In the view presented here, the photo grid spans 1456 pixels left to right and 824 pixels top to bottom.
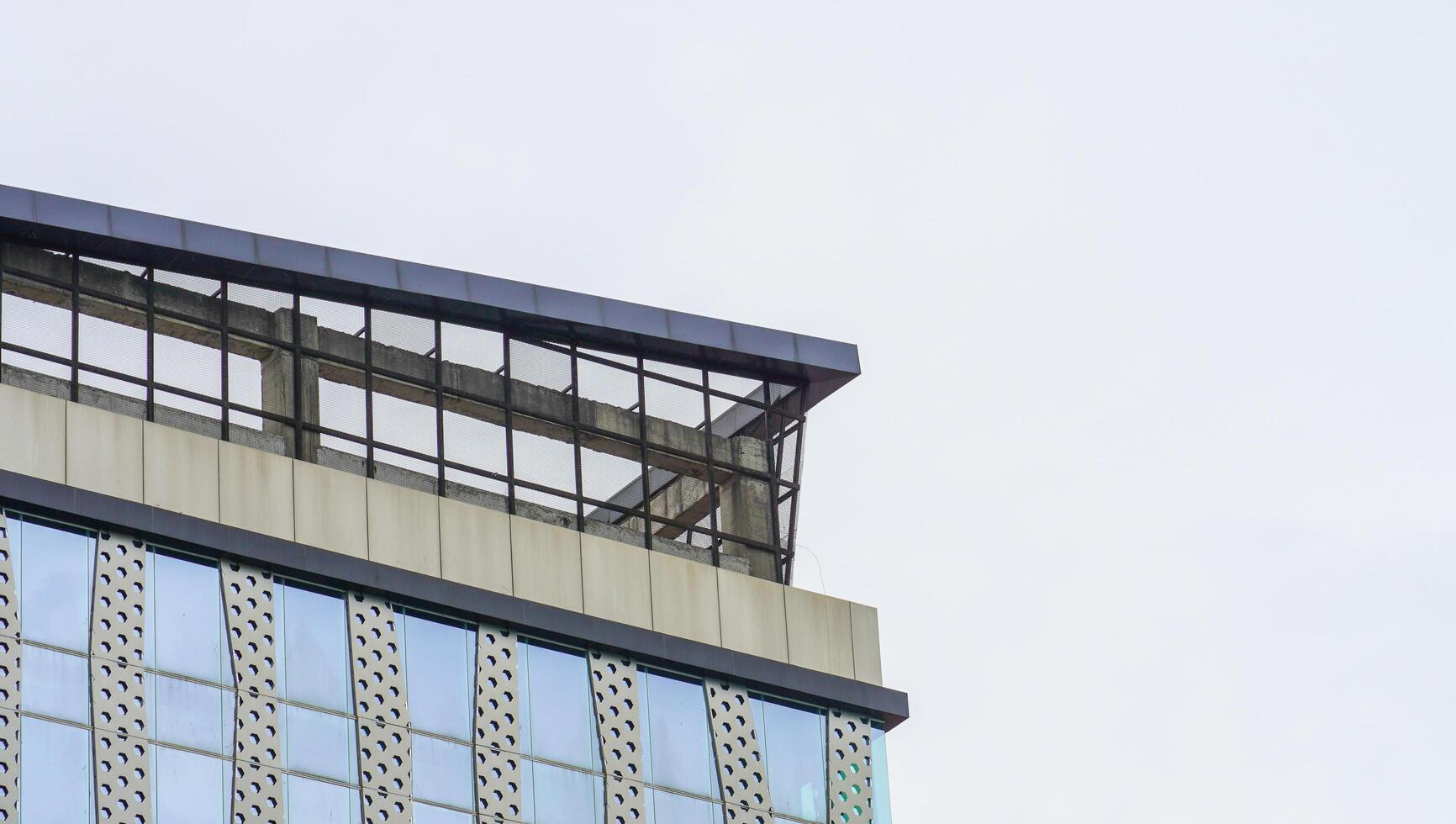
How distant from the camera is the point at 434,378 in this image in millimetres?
46094

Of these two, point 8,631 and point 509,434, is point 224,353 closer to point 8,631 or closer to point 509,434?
point 509,434

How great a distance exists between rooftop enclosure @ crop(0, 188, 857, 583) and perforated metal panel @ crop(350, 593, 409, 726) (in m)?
2.83

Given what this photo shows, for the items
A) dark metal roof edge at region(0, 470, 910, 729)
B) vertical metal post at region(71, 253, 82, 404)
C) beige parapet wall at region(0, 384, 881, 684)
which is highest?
vertical metal post at region(71, 253, 82, 404)

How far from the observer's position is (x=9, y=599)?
3903 centimetres

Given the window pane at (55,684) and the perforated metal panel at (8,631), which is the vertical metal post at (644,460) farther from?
the perforated metal panel at (8,631)

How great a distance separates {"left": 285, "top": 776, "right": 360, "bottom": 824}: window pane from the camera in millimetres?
40531

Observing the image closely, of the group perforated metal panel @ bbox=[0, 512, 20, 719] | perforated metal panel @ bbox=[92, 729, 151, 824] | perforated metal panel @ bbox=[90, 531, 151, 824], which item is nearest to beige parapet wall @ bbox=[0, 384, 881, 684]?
perforated metal panel @ bbox=[90, 531, 151, 824]

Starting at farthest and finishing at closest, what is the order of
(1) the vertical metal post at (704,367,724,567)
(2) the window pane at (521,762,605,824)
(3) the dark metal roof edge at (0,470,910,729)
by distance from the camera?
(1) the vertical metal post at (704,367,724,567)
(2) the window pane at (521,762,605,824)
(3) the dark metal roof edge at (0,470,910,729)

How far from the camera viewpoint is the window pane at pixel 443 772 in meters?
42.1

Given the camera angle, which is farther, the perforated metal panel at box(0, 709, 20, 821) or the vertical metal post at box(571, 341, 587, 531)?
the vertical metal post at box(571, 341, 587, 531)

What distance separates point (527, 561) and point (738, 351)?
595 cm

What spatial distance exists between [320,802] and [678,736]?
661 centimetres

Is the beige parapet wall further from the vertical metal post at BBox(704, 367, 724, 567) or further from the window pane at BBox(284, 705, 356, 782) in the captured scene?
the window pane at BBox(284, 705, 356, 782)

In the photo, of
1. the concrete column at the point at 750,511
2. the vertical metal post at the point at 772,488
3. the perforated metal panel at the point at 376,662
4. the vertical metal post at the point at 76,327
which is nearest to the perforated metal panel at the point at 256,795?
the perforated metal panel at the point at 376,662
